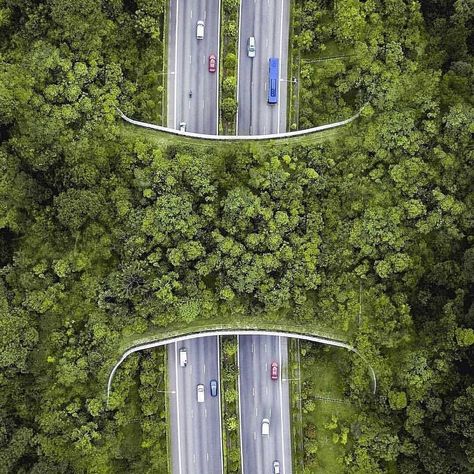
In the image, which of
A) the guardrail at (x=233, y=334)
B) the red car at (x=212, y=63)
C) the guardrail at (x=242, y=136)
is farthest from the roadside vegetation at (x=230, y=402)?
the red car at (x=212, y=63)

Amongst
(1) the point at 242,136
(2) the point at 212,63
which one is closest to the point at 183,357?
(1) the point at 242,136

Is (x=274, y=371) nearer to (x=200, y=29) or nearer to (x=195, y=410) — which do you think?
(x=195, y=410)

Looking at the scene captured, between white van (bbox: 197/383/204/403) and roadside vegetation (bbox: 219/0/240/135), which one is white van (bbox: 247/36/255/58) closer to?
roadside vegetation (bbox: 219/0/240/135)

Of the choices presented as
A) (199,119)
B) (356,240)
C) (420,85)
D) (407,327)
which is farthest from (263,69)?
(407,327)

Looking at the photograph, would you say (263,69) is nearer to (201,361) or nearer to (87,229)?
(87,229)

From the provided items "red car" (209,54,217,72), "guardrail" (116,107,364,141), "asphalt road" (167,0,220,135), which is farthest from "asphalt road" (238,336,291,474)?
"red car" (209,54,217,72)

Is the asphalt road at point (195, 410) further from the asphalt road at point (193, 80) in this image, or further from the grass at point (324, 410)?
the asphalt road at point (193, 80)
